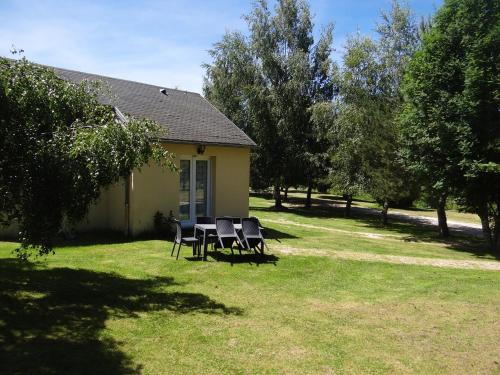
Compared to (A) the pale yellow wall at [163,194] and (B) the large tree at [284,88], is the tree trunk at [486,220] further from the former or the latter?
(B) the large tree at [284,88]

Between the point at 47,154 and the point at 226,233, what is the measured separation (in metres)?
5.57

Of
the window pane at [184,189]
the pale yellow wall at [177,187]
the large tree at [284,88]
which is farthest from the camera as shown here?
the large tree at [284,88]

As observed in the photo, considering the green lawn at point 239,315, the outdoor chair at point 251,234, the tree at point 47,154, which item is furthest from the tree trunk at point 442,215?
the tree at point 47,154

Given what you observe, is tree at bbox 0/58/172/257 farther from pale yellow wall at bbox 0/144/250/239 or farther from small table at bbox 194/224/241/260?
pale yellow wall at bbox 0/144/250/239

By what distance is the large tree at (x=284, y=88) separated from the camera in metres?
27.4

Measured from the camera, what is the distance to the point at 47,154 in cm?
566

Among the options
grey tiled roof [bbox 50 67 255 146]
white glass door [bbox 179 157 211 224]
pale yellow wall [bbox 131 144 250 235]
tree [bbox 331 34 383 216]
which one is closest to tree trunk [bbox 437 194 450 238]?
tree [bbox 331 34 383 216]

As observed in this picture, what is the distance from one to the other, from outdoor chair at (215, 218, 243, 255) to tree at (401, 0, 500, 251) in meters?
7.89

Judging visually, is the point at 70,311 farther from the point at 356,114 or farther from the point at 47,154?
the point at 356,114

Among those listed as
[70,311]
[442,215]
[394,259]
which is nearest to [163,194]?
[394,259]

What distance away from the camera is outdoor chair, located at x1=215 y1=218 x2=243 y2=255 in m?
10.4

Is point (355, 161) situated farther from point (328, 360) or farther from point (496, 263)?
point (328, 360)

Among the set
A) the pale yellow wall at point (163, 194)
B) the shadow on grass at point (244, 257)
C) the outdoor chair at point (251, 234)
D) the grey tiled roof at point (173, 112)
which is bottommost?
the shadow on grass at point (244, 257)

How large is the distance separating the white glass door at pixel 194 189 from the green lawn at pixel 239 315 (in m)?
3.35
